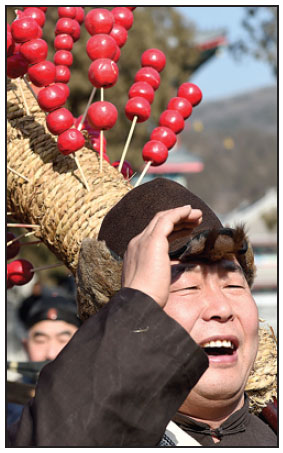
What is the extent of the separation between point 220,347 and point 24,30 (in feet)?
3.79

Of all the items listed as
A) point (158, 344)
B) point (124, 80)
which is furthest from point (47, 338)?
point (124, 80)

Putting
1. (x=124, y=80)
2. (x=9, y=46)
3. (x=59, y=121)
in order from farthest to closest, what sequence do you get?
(x=124, y=80)
(x=9, y=46)
(x=59, y=121)

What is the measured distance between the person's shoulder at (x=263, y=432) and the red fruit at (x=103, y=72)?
1.08 m

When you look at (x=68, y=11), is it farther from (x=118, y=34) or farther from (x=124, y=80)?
(x=124, y=80)

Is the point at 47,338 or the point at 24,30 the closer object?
the point at 24,30

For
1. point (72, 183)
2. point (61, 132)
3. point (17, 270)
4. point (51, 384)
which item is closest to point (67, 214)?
point (72, 183)

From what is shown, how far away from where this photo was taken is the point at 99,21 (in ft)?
7.13

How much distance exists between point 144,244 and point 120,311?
143mm

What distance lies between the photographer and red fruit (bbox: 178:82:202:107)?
2375 mm

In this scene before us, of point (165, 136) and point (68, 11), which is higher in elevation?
point (68, 11)

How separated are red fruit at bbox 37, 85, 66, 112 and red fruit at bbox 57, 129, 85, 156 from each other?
9 centimetres

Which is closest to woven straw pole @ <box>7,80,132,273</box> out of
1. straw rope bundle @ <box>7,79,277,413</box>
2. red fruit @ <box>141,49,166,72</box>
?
straw rope bundle @ <box>7,79,277,413</box>

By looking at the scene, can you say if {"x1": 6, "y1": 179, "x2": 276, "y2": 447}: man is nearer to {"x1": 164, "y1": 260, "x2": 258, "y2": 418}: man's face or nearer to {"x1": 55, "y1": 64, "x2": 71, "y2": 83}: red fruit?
{"x1": 164, "y1": 260, "x2": 258, "y2": 418}: man's face

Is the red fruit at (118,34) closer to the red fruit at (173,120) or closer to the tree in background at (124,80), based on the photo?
the red fruit at (173,120)
